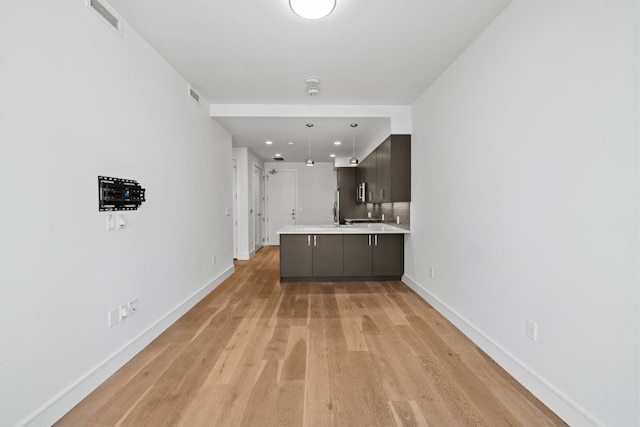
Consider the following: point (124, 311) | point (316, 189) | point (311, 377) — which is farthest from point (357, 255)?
point (316, 189)

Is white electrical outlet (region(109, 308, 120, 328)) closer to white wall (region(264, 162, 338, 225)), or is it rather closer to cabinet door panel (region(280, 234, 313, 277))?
cabinet door panel (region(280, 234, 313, 277))

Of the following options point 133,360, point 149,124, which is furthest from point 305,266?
point 149,124

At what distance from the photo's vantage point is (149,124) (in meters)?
2.56

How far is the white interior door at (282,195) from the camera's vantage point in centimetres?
838

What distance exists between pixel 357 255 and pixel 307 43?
9.76 ft

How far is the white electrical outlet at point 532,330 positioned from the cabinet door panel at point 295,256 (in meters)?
2.96

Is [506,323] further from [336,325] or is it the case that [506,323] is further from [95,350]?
[95,350]

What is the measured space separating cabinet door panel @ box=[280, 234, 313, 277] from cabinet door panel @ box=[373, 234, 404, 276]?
1.04m

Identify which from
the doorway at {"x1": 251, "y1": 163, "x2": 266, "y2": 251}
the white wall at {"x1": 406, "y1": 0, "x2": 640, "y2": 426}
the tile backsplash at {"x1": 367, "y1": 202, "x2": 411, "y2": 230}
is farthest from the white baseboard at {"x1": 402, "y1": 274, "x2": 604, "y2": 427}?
the doorway at {"x1": 251, "y1": 163, "x2": 266, "y2": 251}

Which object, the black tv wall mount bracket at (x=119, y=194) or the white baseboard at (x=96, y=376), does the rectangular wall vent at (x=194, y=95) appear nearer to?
the black tv wall mount bracket at (x=119, y=194)

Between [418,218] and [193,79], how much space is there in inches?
131

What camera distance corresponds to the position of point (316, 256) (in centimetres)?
441

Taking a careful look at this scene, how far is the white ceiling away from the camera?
2098 mm

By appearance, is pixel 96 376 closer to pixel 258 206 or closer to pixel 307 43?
pixel 307 43
